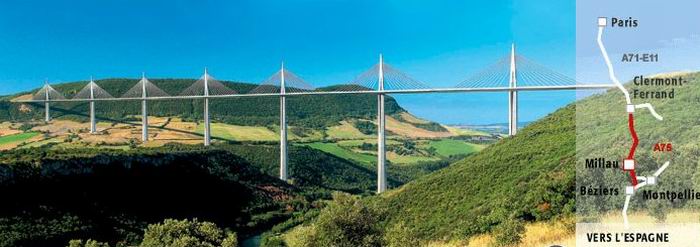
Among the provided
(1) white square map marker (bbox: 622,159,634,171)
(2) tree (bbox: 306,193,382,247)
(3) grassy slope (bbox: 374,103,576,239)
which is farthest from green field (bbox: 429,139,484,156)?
(1) white square map marker (bbox: 622,159,634,171)

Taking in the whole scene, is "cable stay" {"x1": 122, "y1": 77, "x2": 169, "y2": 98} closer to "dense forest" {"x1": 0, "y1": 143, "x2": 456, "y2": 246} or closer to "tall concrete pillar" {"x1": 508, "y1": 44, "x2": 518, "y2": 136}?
"dense forest" {"x1": 0, "y1": 143, "x2": 456, "y2": 246}

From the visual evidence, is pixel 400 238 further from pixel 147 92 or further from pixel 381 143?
pixel 147 92

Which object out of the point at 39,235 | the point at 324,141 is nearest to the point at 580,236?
the point at 39,235

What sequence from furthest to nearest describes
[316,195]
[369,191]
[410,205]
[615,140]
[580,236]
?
1. [369,191]
2. [316,195]
3. [410,205]
4. [615,140]
5. [580,236]

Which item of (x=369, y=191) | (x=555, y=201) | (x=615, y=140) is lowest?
(x=369, y=191)

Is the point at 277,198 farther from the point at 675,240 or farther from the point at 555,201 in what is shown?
the point at 675,240

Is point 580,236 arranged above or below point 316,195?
above
